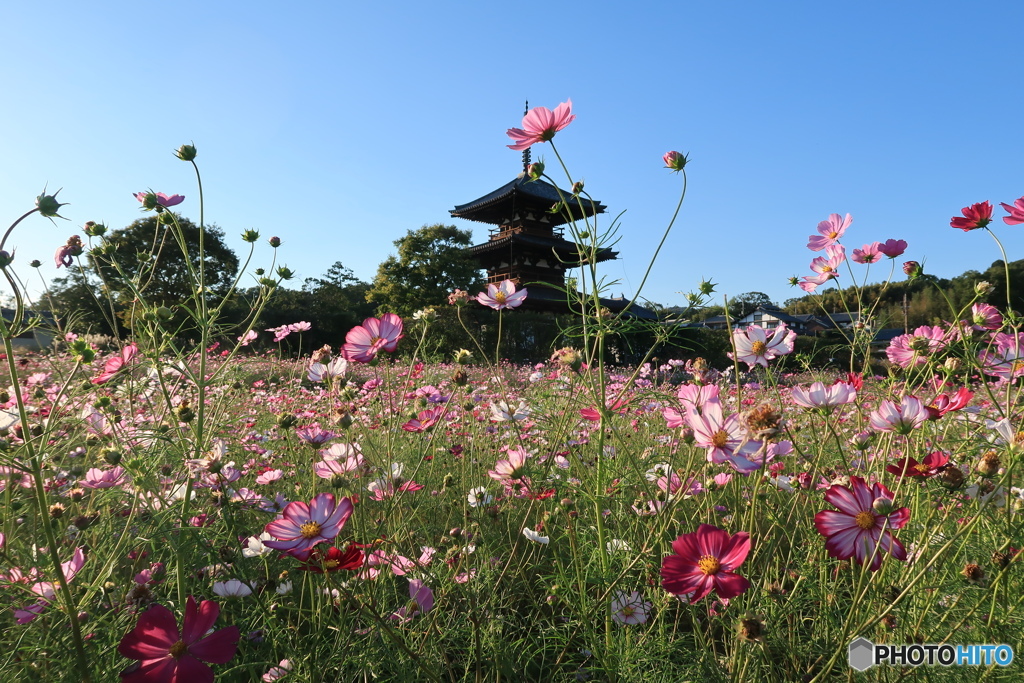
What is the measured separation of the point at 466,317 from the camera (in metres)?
9.68

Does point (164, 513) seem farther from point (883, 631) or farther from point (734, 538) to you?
point (883, 631)

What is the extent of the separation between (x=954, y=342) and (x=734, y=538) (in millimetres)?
845

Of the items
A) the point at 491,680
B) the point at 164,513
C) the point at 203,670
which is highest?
the point at 164,513

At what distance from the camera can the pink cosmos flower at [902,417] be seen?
0.81 meters

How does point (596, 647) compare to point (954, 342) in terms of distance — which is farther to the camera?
point (954, 342)

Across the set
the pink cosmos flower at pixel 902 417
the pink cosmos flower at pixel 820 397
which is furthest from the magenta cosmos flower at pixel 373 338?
the pink cosmos flower at pixel 902 417

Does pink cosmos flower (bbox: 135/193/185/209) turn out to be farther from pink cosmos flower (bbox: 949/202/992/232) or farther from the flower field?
pink cosmos flower (bbox: 949/202/992/232)

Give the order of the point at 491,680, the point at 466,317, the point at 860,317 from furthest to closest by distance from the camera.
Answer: the point at 466,317
the point at 860,317
the point at 491,680

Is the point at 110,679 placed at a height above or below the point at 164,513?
below

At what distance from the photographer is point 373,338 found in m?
1.00

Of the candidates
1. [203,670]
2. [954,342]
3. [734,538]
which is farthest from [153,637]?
[954,342]

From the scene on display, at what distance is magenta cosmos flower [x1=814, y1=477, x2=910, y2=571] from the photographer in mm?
740

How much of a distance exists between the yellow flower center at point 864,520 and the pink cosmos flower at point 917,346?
0.43 m

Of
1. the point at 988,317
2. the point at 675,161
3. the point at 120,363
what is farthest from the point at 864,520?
the point at 120,363
